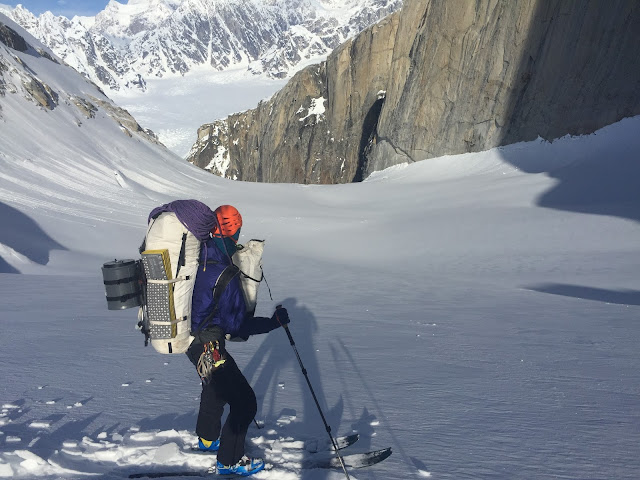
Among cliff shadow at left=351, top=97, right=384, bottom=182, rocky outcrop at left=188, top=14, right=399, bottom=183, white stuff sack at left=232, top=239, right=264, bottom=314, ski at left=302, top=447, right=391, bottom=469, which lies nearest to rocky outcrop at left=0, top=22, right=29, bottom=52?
cliff shadow at left=351, top=97, right=384, bottom=182

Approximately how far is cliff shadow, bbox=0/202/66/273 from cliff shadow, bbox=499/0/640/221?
13.8m

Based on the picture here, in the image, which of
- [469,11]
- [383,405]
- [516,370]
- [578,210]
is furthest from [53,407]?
[469,11]

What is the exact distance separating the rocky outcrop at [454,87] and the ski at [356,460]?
2098 cm

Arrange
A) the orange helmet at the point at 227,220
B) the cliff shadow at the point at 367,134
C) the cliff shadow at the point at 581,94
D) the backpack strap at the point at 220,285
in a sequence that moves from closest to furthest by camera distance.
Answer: the backpack strap at the point at 220,285
the orange helmet at the point at 227,220
the cliff shadow at the point at 581,94
the cliff shadow at the point at 367,134

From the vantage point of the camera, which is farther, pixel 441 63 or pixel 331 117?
pixel 331 117

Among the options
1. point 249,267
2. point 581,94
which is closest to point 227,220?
point 249,267

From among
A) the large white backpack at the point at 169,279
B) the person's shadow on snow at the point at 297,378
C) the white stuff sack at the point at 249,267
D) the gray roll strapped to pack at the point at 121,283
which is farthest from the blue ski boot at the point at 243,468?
the gray roll strapped to pack at the point at 121,283

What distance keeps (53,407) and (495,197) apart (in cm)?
1585

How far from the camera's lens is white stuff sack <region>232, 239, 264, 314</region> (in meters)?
3.02

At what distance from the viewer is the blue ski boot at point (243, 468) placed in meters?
2.88

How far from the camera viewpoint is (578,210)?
13.3 metres

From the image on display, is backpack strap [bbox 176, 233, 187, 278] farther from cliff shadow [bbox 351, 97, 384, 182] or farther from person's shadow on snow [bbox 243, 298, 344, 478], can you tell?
cliff shadow [bbox 351, 97, 384, 182]

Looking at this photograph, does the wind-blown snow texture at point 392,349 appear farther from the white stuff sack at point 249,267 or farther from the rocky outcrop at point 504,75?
the rocky outcrop at point 504,75

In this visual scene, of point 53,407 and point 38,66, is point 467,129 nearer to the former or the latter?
point 38,66
